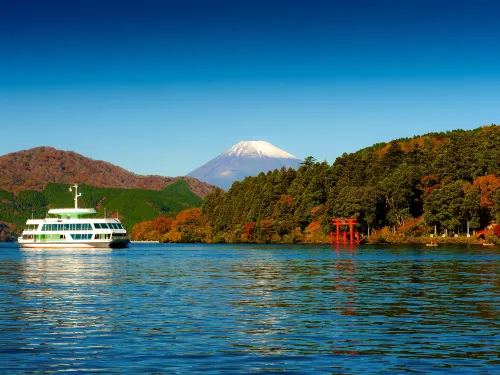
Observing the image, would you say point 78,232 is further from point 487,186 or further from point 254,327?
point 254,327

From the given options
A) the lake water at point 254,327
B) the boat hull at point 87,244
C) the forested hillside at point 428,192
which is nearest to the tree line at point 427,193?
the forested hillside at point 428,192

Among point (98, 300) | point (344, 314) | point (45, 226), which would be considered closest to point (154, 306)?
point (98, 300)

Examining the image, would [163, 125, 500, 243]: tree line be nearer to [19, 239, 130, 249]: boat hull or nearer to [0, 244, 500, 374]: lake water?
[19, 239, 130, 249]: boat hull

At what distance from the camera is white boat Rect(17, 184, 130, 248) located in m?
151

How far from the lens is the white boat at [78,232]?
150875 millimetres

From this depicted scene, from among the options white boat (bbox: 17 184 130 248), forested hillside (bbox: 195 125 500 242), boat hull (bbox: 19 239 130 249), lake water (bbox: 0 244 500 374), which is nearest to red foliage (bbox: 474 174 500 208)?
forested hillside (bbox: 195 125 500 242)

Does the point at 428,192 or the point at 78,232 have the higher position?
the point at 428,192

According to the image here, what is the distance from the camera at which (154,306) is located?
128 feet

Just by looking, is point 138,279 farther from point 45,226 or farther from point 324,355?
point 45,226

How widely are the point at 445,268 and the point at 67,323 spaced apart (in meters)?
46.9

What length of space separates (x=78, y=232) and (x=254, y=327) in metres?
128

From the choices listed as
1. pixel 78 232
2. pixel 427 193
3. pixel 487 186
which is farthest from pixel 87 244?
pixel 487 186

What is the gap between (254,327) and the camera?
30.7m

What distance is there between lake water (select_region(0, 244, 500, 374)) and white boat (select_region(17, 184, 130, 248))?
9610 cm
